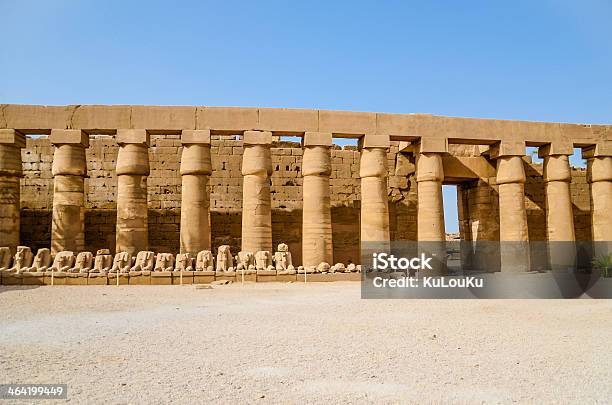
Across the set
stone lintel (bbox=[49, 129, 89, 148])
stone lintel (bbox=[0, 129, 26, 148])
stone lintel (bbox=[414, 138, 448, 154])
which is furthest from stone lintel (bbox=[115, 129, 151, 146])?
stone lintel (bbox=[414, 138, 448, 154])

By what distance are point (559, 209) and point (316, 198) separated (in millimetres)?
8329

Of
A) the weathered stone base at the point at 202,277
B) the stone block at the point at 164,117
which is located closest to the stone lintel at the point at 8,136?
the stone block at the point at 164,117

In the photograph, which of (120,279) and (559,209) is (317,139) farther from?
(559,209)

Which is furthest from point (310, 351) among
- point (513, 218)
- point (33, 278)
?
point (513, 218)

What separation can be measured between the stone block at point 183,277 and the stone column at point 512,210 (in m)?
9.92

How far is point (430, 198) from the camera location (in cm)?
1521

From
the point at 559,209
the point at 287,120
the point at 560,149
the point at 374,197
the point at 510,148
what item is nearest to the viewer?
the point at 287,120

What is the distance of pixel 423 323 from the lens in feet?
23.1

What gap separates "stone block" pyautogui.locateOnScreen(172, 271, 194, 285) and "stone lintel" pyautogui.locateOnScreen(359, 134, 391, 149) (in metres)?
6.49

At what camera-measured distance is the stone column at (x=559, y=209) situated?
16.1m

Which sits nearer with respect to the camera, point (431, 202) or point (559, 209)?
point (431, 202)

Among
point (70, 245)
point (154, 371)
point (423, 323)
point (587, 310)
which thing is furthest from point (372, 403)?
point (70, 245)

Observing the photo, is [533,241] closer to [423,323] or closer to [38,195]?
[423,323]

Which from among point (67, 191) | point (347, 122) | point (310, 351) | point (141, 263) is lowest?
point (310, 351)
